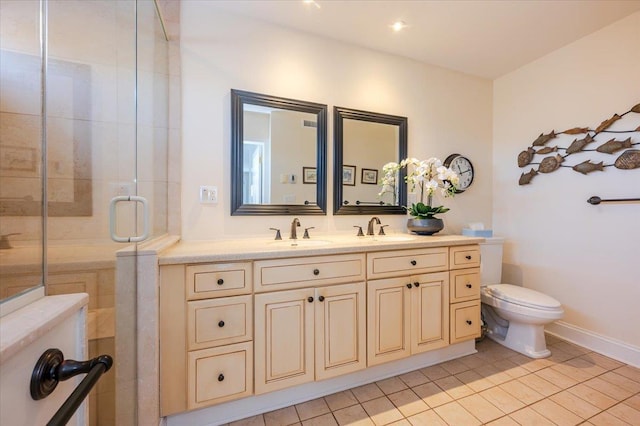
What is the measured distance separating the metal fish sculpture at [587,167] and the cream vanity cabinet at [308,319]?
6.84ft

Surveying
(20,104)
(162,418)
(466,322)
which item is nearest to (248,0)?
(20,104)

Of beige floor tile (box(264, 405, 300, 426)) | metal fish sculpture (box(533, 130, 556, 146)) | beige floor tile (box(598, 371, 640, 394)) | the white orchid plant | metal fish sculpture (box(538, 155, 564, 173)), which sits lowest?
beige floor tile (box(264, 405, 300, 426))

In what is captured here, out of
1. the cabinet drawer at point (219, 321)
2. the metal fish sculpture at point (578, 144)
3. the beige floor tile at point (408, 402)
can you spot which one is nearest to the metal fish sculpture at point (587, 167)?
the metal fish sculpture at point (578, 144)

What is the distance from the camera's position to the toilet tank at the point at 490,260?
2.37 metres

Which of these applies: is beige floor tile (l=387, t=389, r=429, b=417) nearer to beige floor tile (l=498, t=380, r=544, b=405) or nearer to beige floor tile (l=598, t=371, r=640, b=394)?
beige floor tile (l=498, t=380, r=544, b=405)

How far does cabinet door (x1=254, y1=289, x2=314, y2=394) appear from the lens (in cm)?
139

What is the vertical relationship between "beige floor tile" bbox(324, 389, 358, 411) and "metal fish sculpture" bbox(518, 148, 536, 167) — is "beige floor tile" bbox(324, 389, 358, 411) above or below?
below

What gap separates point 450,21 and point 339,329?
235cm

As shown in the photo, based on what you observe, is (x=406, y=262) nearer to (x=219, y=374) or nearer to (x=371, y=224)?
(x=371, y=224)

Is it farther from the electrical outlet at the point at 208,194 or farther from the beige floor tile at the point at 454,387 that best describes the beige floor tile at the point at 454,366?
the electrical outlet at the point at 208,194

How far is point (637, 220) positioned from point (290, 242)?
2513 millimetres

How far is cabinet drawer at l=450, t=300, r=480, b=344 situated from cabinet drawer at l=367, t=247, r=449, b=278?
345 millimetres

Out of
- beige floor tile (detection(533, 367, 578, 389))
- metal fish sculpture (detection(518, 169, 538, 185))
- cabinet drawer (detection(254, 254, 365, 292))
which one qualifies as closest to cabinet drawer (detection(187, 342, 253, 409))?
cabinet drawer (detection(254, 254, 365, 292))

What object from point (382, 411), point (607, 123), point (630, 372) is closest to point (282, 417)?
point (382, 411)
